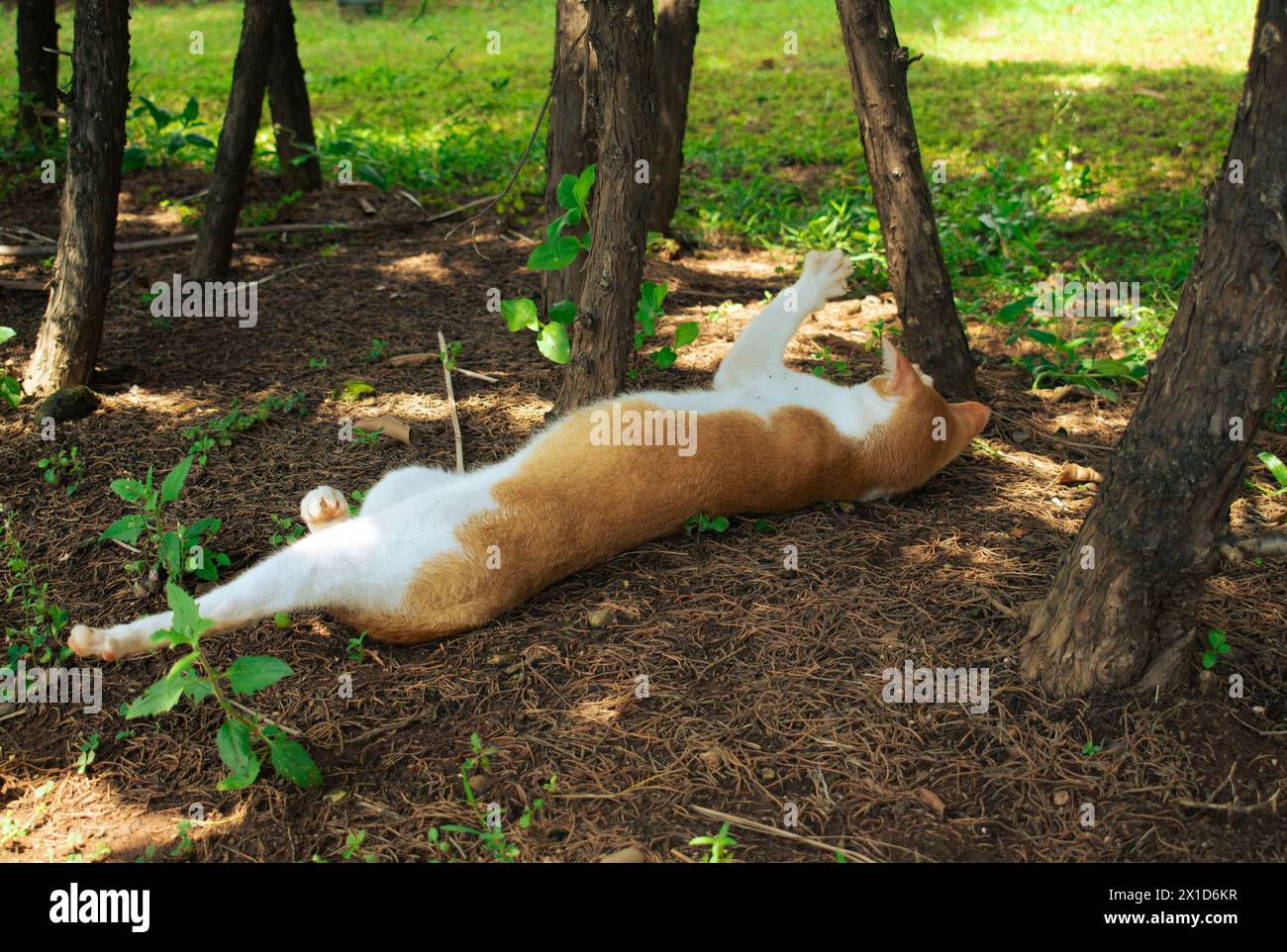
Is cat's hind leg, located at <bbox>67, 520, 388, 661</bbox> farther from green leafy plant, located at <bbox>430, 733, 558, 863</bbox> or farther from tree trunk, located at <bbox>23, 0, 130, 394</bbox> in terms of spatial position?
tree trunk, located at <bbox>23, 0, 130, 394</bbox>

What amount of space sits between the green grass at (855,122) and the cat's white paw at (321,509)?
3.67 metres

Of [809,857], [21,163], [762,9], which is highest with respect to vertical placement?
[762,9]

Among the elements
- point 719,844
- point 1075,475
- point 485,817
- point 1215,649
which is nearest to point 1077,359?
point 1075,475

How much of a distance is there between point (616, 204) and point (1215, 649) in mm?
2633

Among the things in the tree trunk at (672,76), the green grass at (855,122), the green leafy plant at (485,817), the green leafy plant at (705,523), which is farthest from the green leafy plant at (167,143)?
the green leafy plant at (485,817)

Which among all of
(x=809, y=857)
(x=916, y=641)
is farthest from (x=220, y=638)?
(x=916, y=641)

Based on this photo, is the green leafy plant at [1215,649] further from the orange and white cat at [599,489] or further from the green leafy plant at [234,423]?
the green leafy plant at [234,423]

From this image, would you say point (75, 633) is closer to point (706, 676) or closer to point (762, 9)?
point (706, 676)

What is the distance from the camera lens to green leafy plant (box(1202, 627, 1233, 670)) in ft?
9.58

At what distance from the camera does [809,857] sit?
255cm

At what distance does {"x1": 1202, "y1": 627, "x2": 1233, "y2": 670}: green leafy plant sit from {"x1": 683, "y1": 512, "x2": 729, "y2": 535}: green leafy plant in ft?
5.37

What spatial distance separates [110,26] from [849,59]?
3.23 m

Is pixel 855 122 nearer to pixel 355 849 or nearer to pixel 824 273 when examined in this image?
pixel 824 273

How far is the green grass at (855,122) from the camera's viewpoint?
6.70 metres
